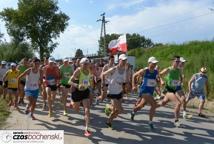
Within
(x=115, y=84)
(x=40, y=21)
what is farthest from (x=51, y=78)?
(x=40, y=21)

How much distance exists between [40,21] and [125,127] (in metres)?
37.5

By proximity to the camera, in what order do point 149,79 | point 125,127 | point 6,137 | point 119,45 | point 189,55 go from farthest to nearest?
point 189,55
point 119,45
point 125,127
point 149,79
point 6,137

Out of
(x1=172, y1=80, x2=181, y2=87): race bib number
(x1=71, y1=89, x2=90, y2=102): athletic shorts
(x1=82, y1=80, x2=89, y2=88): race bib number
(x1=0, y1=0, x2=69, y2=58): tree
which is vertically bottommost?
(x1=71, y1=89, x2=90, y2=102): athletic shorts

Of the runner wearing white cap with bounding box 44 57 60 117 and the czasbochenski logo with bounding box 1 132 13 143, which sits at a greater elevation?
the runner wearing white cap with bounding box 44 57 60 117

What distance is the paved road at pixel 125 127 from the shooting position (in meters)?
11.4

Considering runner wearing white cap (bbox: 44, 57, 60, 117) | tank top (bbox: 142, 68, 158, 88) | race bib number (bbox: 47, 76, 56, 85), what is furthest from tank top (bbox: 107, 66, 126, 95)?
race bib number (bbox: 47, 76, 56, 85)

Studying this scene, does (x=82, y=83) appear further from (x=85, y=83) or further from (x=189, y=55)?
(x=189, y=55)

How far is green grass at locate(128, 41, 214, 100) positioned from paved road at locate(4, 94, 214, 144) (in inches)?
288

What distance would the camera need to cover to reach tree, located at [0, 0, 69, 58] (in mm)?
A: 48594

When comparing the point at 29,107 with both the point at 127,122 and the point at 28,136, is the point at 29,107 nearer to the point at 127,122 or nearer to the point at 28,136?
the point at 127,122

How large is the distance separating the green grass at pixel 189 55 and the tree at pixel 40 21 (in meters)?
8.22

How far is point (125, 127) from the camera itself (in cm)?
1291

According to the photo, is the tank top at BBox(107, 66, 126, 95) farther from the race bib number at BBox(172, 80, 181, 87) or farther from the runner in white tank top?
the runner in white tank top

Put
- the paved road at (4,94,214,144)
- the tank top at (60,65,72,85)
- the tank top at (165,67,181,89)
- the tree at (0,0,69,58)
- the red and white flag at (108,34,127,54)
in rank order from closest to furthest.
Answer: the paved road at (4,94,214,144) < the tank top at (165,67,181,89) < the tank top at (60,65,72,85) < the red and white flag at (108,34,127,54) < the tree at (0,0,69,58)
